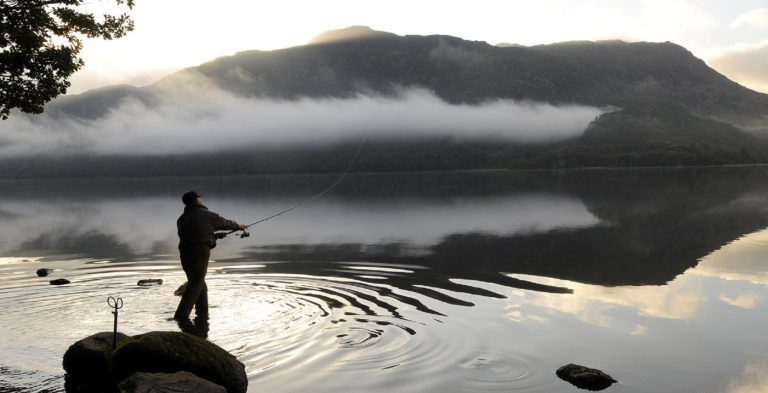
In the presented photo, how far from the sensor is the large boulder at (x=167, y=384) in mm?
10250

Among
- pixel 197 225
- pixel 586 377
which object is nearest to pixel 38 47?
pixel 197 225

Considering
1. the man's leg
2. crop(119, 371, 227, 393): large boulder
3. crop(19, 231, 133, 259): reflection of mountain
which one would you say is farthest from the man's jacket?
crop(19, 231, 133, 259): reflection of mountain

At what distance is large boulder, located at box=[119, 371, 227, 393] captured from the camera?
1025 cm

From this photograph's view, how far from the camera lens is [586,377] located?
1171cm

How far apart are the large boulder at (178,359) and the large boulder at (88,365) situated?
0.32 meters

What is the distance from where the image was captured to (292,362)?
42.4ft

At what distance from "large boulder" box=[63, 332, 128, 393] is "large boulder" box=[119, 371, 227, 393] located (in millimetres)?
1494

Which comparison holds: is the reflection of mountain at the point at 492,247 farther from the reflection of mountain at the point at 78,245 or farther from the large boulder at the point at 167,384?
the large boulder at the point at 167,384

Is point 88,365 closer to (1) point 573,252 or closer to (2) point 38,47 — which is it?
(2) point 38,47

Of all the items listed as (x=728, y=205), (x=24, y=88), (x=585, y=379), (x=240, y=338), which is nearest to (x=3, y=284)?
(x=24, y=88)

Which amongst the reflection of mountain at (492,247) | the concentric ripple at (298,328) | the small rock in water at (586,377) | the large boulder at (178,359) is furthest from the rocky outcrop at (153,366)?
the reflection of mountain at (492,247)

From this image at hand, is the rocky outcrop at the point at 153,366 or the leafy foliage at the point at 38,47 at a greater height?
the leafy foliage at the point at 38,47

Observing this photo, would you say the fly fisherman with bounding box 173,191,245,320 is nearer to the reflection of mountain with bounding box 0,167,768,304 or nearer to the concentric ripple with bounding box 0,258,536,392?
the concentric ripple with bounding box 0,258,536,392

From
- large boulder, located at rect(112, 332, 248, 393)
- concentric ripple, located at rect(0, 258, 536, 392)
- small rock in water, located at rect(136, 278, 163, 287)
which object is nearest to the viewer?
large boulder, located at rect(112, 332, 248, 393)
